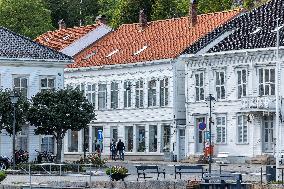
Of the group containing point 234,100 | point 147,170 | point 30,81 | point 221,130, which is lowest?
point 147,170

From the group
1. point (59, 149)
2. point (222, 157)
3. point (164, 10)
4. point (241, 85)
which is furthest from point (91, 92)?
point (164, 10)

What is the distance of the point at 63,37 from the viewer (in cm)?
11231

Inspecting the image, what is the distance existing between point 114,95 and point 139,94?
3.83 metres

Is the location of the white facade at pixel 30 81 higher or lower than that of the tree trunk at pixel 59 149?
higher

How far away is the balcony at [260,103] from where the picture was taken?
8169 cm

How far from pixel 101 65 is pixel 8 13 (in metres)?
35.8

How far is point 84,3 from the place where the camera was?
157 m

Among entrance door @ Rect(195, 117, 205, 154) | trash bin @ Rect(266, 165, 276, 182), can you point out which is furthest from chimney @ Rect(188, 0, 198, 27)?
trash bin @ Rect(266, 165, 276, 182)

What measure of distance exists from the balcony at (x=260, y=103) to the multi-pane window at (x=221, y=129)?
12.0 feet

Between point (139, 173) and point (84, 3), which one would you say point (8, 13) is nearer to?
A: point (84, 3)

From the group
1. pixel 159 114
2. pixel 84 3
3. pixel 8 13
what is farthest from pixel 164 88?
pixel 84 3

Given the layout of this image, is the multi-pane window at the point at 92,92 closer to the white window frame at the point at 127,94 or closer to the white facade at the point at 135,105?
the white facade at the point at 135,105

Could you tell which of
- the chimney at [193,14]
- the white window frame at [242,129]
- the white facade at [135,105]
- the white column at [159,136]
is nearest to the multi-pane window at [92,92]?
the white facade at [135,105]

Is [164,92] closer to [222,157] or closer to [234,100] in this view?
[234,100]
